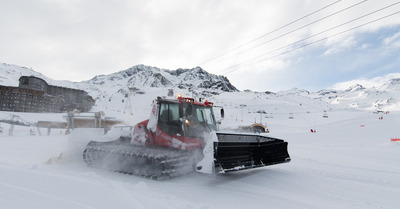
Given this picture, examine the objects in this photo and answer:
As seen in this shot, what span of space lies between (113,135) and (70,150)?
1382 mm

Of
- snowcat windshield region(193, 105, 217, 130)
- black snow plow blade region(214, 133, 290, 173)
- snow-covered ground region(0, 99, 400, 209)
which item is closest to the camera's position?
snow-covered ground region(0, 99, 400, 209)

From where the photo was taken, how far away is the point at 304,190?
4.92 metres

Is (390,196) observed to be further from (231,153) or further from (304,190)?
(231,153)

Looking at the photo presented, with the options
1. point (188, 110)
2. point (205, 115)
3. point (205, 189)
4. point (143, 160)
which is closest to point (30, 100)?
point (143, 160)

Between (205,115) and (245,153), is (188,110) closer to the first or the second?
(205,115)

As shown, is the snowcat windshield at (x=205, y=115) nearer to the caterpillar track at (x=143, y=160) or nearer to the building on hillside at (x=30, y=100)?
the caterpillar track at (x=143, y=160)

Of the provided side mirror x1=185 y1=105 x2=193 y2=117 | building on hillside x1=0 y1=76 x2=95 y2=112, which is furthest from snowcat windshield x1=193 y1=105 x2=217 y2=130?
building on hillside x1=0 y1=76 x2=95 y2=112

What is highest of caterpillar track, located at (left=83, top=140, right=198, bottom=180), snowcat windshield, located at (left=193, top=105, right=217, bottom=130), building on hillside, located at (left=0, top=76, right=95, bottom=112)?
building on hillside, located at (left=0, top=76, right=95, bottom=112)

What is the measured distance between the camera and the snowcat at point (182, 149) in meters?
5.12

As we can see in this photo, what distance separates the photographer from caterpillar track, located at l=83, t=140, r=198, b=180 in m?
5.17

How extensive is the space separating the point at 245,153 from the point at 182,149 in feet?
5.05

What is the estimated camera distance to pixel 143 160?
229 inches

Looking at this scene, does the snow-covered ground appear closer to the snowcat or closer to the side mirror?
the snowcat

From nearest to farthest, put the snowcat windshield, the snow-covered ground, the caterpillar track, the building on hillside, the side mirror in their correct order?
the snow-covered ground, the caterpillar track, the side mirror, the snowcat windshield, the building on hillside
